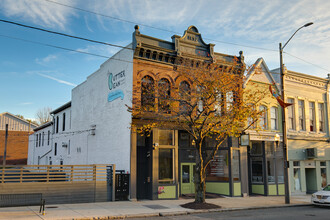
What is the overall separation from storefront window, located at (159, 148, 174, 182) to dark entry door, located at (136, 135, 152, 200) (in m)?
0.72

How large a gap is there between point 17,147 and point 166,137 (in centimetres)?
3909

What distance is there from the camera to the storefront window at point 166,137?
1902 cm

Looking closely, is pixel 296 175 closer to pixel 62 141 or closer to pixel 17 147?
pixel 62 141

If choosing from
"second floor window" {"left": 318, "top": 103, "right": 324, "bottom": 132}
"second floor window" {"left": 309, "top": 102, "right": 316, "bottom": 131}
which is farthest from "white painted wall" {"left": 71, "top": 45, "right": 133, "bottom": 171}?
"second floor window" {"left": 318, "top": 103, "right": 324, "bottom": 132}

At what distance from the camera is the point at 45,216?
12.0 metres

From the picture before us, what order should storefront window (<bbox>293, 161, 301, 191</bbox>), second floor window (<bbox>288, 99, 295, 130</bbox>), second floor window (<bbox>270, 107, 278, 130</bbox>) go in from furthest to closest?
1. second floor window (<bbox>288, 99, 295, 130</bbox>)
2. second floor window (<bbox>270, 107, 278, 130</bbox>)
3. storefront window (<bbox>293, 161, 301, 191</bbox>)

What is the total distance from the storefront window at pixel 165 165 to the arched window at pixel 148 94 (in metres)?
2.87

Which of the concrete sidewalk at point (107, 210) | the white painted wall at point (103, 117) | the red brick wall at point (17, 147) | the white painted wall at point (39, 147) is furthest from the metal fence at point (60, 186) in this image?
the red brick wall at point (17, 147)

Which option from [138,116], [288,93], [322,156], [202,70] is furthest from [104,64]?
[322,156]

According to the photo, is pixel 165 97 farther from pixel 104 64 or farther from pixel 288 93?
pixel 288 93

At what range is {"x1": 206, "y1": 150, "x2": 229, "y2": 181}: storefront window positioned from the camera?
70.1 ft

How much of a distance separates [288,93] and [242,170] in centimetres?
823

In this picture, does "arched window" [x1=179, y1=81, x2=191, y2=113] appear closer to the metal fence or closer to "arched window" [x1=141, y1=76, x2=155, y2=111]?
"arched window" [x1=141, y1=76, x2=155, y2=111]

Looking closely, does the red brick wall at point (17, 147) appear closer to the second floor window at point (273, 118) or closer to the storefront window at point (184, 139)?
the storefront window at point (184, 139)
